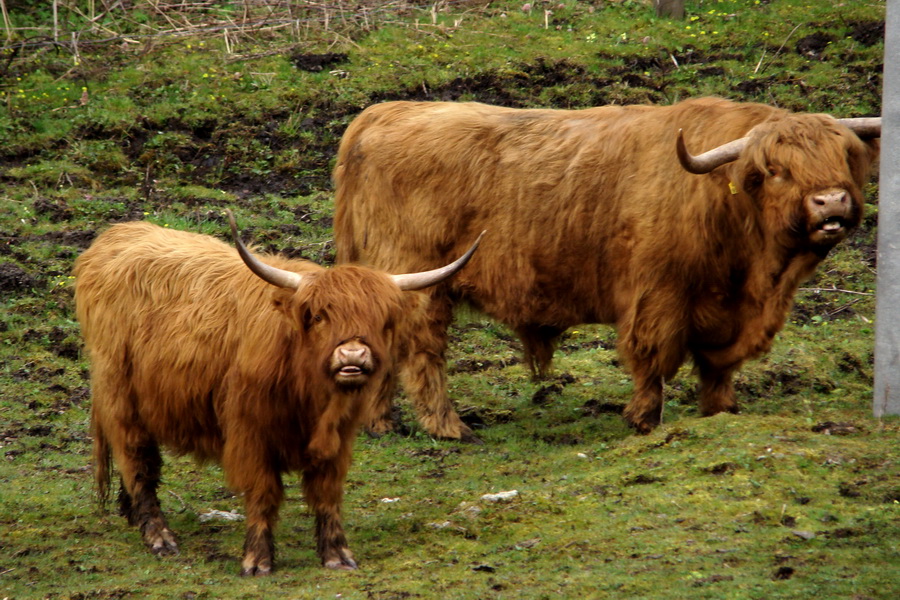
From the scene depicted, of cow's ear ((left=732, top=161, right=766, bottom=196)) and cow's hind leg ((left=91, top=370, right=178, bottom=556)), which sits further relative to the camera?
cow's ear ((left=732, top=161, right=766, bottom=196))

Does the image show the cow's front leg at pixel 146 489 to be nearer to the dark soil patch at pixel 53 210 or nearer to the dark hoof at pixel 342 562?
the dark hoof at pixel 342 562

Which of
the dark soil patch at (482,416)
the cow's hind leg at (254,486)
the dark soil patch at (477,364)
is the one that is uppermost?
the cow's hind leg at (254,486)

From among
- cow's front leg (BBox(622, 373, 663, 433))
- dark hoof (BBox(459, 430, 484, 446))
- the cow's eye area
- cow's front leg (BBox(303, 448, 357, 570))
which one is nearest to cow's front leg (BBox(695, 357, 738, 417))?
cow's front leg (BBox(622, 373, 663, 433))

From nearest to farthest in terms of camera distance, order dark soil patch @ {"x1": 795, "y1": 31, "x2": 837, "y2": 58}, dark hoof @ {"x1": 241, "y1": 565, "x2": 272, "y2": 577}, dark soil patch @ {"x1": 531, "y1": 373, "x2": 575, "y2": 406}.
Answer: dark hoof @ {"x1": 241, "y1": 565, "x2": 272, "y2": 577} → dark soil patch @ {"x1": 531, "y1": 373, "x2": 575, "y2": 406} → dark soil patch @ {"x1": 795, "y1": 31, "x2": 837, "y2": 58}

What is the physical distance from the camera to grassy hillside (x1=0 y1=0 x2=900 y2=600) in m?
4.42

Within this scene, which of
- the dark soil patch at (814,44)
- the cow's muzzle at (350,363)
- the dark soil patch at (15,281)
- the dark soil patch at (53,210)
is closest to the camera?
the cow's muzzle at (350,363)

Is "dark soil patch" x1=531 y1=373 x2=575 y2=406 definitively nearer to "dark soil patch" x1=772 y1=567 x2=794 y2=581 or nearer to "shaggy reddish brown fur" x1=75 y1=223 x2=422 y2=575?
"shaggy reddish brown fur" x1=75 y1=223 x2=422 y2=575

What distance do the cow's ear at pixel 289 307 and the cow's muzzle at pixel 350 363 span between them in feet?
0.78

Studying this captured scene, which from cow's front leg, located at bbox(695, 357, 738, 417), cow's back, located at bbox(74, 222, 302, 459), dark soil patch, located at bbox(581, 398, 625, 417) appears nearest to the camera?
cow's back, located at bbox(74, 222, 302, 459)

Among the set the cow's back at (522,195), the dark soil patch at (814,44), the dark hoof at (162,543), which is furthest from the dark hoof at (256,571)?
the dark soil patch at (814,44)

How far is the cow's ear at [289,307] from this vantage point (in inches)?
178

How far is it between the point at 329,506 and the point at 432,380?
2.16 meters

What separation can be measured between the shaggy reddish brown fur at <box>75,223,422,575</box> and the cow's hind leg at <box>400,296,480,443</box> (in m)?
1.72

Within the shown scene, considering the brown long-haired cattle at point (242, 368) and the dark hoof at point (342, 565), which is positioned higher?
the brown long-haired cattle at point (242, 368)
